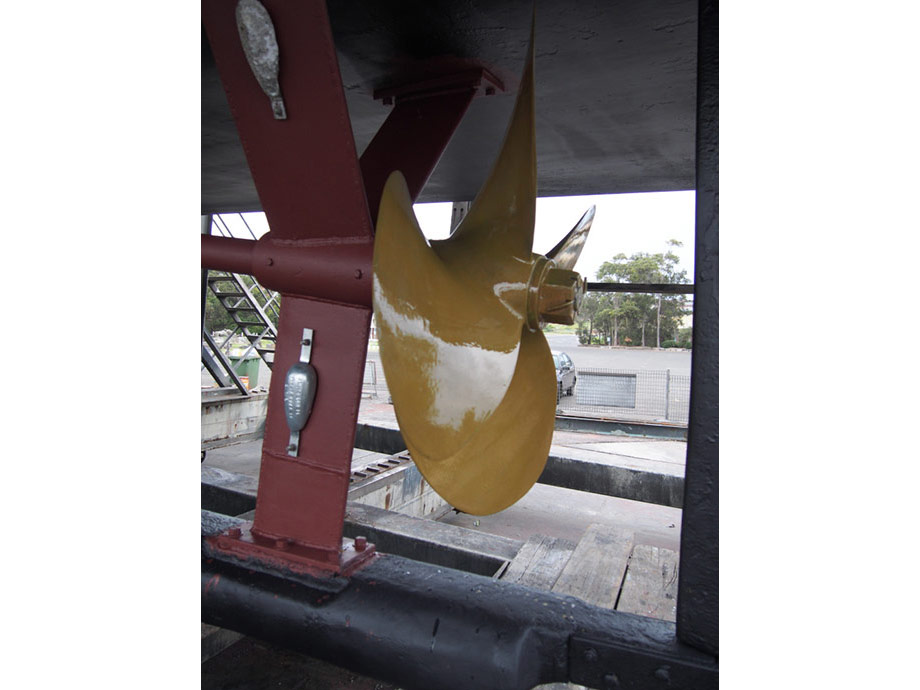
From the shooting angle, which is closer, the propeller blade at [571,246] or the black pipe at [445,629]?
the black pipe at [445,629]

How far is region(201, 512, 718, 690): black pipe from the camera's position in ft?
4.64

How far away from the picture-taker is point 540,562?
273 cm

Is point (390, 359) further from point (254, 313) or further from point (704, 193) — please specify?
point (254, 313)

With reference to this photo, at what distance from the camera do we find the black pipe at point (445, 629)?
1413 millimetres

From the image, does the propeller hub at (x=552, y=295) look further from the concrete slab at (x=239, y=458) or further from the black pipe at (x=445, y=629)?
the concrete slab at (x=239, y=458)

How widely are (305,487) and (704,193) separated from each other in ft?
5.13

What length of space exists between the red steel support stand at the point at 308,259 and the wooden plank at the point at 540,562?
92 centimetres

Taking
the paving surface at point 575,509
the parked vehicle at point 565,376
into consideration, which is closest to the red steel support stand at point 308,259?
the paving surface at point 575,509

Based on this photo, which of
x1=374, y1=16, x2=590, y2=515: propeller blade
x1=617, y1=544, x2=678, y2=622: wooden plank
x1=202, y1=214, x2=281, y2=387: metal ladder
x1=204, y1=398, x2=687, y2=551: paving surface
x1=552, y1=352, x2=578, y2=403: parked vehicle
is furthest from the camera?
x1=552, y1=352, x2=578, y2=403: parked vehicle

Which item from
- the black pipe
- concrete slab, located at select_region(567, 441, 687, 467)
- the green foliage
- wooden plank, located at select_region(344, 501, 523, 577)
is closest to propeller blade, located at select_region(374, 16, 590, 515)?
the black pipe

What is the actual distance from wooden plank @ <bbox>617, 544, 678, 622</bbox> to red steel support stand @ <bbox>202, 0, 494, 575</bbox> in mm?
1160

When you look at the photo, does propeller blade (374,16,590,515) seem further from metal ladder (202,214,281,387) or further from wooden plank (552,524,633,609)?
metal ladder (202,214,281,387)

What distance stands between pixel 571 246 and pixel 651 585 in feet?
5.17

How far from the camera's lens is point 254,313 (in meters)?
9.11
